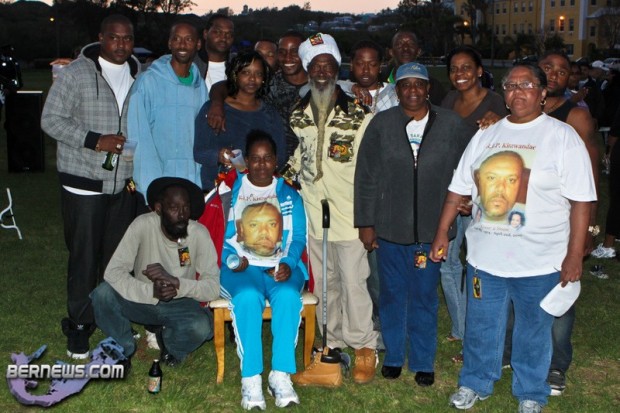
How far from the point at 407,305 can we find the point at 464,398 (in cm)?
76

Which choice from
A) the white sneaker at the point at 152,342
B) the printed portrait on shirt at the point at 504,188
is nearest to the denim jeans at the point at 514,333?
the printed portrait on shirt at the point at 504,188

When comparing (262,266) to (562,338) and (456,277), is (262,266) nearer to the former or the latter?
(456,277)

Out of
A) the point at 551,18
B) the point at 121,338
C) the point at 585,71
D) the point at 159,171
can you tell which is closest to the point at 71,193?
the point at 159,171

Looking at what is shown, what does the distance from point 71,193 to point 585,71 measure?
46.1ft

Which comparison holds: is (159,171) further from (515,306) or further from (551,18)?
(551,18)

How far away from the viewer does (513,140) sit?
4.64 metres

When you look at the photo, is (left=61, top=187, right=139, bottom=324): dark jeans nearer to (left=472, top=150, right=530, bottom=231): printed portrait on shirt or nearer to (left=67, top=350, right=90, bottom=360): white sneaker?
(left=67, top=350, right=90, bottom=360): white sneaker

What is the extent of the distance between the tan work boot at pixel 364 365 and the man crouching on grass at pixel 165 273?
1048 millimetres

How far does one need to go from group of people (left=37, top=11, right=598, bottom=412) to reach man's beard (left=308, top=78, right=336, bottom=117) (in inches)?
0.5

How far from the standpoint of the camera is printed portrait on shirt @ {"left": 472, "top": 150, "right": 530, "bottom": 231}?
457cm

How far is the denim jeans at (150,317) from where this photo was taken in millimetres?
5484

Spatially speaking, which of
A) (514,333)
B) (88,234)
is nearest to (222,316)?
(88,234)

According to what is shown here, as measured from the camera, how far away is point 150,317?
5547 mm

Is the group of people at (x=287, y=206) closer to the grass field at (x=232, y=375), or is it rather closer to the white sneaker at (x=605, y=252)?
the grass field at (x=232, y=375)
